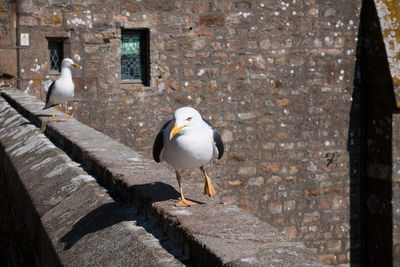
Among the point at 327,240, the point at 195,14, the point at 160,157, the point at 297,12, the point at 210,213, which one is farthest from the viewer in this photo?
the point at 327,240

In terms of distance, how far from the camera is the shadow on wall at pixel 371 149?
7816 millimetres

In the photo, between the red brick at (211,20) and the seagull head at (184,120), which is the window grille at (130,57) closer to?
the red brick at (211,20)

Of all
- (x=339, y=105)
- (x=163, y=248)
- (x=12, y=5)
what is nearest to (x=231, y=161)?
(x=339, y=105)

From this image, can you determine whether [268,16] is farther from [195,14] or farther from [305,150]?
[305,150]

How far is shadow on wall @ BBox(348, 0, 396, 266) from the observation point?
7.82 m

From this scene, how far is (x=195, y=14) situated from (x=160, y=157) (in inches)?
205

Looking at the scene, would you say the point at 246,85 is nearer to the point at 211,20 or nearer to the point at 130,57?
the point at 211,20

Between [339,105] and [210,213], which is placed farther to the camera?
[339,105]

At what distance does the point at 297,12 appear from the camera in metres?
7.95

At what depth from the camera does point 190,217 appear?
1.98 metres

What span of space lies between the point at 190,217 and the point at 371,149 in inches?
268

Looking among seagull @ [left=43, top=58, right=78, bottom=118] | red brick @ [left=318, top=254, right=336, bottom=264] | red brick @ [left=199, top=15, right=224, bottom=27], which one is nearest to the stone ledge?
seagull @ [left=43, top=58, right=78, bottom=118]

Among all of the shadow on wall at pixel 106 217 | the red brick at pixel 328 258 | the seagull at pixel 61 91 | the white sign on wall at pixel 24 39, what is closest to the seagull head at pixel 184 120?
the shadow on wall at pixel 106 217

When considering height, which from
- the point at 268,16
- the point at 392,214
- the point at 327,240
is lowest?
the point at 327,240
